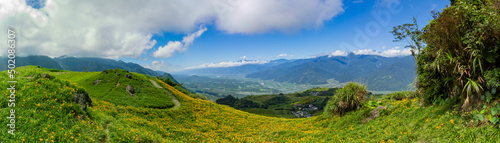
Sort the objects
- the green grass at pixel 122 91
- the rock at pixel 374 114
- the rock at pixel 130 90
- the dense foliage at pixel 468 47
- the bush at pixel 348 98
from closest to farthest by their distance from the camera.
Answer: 1. the dense foliage at pixel 468 47
2. the rock at pixel 374 114
3. the bush at pixel 348 98
4. the green grass at pixel 122 91
5. the rock at pixel 130 90

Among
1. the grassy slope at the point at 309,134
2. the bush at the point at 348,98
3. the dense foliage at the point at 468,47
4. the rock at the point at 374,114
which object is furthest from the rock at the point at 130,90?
the dense foliage at the point at 468,47

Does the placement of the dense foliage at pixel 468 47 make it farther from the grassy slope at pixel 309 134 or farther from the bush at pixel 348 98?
the bush at pixel 348 98

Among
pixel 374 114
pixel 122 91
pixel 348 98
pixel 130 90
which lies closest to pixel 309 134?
pixel 348 98

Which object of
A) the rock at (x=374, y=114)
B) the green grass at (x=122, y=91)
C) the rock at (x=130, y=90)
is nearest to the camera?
the rock at (x=374, y=114)

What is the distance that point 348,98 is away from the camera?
56.1 feet

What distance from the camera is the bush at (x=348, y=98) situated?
16953mm

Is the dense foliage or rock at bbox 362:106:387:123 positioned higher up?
the dense foliage

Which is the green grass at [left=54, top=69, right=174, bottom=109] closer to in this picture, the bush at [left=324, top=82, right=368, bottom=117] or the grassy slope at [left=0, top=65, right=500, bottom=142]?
the grassy slope at [left=0, top=65, right=500, bottom=142]

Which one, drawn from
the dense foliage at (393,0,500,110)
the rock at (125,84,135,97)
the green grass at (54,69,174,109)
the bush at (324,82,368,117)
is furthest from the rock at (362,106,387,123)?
the rock at (125,84,135,97)

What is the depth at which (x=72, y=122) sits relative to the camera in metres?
9.44

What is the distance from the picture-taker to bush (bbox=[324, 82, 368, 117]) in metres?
17.0

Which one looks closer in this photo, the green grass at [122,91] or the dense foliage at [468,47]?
the dense foliage at [468,47]

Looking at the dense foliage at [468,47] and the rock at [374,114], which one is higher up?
the dense foliage at [468,47]

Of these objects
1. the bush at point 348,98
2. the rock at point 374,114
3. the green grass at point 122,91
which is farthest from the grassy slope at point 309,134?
the green grass at point 122,91
